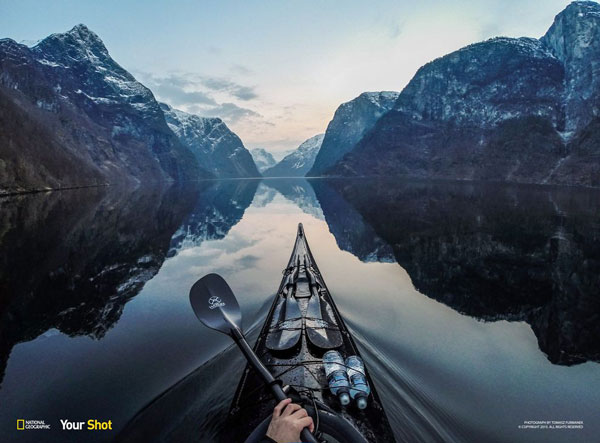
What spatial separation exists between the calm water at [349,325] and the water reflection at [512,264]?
0.40 feet

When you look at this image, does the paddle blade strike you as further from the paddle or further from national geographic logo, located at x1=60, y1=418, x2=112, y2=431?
national geographic logo, located at x1=60, y1=418, x2=112, y2=431

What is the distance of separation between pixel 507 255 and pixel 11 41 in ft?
731

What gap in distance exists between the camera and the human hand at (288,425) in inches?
131

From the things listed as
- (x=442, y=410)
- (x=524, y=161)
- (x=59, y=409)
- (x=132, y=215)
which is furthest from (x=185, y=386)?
(x=524, y=161)

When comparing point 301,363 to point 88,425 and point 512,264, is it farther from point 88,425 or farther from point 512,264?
point 512,264

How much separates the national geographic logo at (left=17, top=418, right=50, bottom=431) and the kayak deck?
4728mm

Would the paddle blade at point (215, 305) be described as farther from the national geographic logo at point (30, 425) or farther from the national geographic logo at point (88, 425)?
the national geographic logo at point (30, 425)

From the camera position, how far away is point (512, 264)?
21.5 metres

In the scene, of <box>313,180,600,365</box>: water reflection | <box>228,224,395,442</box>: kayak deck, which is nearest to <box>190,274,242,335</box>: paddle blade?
<box>228,224,395,442</box>: kayak deck

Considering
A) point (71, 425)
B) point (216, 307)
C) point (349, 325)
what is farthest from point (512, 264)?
point (71, 425)

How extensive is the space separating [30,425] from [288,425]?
767 centimetres

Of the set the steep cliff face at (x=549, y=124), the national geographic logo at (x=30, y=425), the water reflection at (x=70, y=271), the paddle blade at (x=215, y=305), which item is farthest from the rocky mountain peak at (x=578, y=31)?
the national geographic logo at (x=30, y=425)

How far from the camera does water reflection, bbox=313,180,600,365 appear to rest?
13.7 metres

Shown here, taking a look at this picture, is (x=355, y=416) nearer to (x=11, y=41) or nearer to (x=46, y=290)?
(x=46, y=290)
